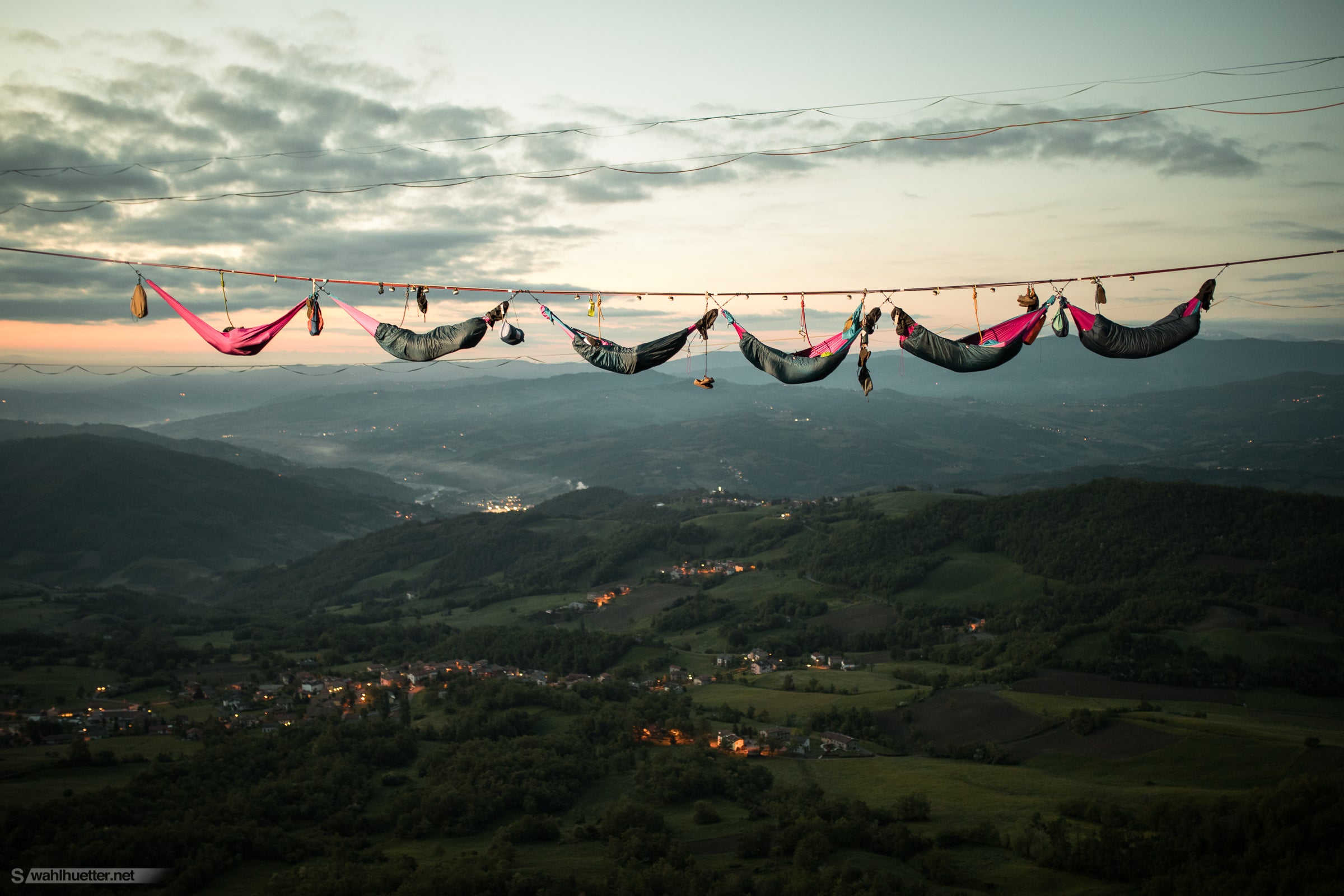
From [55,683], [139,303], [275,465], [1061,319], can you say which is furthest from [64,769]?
[275,465]

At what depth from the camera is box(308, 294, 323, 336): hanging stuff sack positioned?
37.6 feet

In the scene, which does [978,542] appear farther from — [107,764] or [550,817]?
[107,764]

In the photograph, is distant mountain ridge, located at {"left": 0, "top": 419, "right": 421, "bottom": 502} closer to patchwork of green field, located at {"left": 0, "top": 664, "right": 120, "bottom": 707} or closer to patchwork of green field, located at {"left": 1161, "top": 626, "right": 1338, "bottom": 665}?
patchwork of green field, located at {"left": 0, "top": 664, "right": 120, "bottom": 707}

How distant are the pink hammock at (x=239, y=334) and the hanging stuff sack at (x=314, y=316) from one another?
0.27ft

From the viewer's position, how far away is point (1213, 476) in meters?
142

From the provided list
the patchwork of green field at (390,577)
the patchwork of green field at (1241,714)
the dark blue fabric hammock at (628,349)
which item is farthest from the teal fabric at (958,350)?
the patchwork of green field at (390,577)

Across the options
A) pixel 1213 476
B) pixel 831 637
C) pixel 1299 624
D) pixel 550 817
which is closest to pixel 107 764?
pixel 550 817

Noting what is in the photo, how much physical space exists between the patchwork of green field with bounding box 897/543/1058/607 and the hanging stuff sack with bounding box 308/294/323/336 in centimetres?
5672

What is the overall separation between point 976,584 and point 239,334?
202 feet

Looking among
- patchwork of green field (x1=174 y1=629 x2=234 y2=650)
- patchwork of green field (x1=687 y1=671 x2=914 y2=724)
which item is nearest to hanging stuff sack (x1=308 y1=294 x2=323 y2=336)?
patchwork of green field (x1=687 y1=671 x2=914 y2=724)

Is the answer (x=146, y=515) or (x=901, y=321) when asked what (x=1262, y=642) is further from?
(x=146, y=515)

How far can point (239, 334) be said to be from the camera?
1138cm

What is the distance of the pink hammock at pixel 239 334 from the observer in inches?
441

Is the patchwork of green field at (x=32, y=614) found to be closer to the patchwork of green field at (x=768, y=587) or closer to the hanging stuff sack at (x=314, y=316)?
the patchwork of green field at (x=768, y=587)
